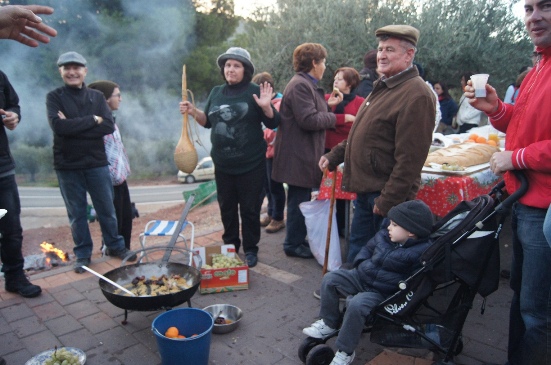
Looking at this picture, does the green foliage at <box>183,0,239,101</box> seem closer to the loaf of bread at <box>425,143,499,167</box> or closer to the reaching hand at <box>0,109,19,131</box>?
the reaching hand at <box>0,109,19,131</box>

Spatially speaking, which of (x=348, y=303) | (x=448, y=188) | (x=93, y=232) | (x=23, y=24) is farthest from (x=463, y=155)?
(x=93, y=232)

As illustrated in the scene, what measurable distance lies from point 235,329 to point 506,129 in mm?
2400

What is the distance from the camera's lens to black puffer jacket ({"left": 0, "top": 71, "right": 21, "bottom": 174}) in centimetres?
360

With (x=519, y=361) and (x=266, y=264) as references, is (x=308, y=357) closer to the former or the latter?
(x=519, y=361)

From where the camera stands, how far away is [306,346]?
9.03 ft

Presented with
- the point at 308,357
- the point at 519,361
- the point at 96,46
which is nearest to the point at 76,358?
the point at 308,357

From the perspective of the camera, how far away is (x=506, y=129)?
8.53 feet

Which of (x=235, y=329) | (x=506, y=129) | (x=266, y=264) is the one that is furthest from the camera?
(x=266, y=264)

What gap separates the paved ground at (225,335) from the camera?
114 inches

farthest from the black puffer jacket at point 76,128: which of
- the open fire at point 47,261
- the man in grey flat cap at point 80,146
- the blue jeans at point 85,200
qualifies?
the open fire at point 47,261

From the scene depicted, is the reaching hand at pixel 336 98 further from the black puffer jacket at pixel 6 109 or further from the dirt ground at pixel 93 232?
the dirt ground at pixel 93 232

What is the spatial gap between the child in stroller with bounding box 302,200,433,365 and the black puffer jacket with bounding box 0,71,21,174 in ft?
9.67

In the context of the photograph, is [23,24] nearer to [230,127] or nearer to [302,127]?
[230,127]

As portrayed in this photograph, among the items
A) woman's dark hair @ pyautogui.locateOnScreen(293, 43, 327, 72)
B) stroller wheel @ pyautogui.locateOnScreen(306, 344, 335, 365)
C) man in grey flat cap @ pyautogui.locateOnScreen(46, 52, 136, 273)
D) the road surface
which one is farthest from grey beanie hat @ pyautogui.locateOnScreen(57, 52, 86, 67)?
the road surface
